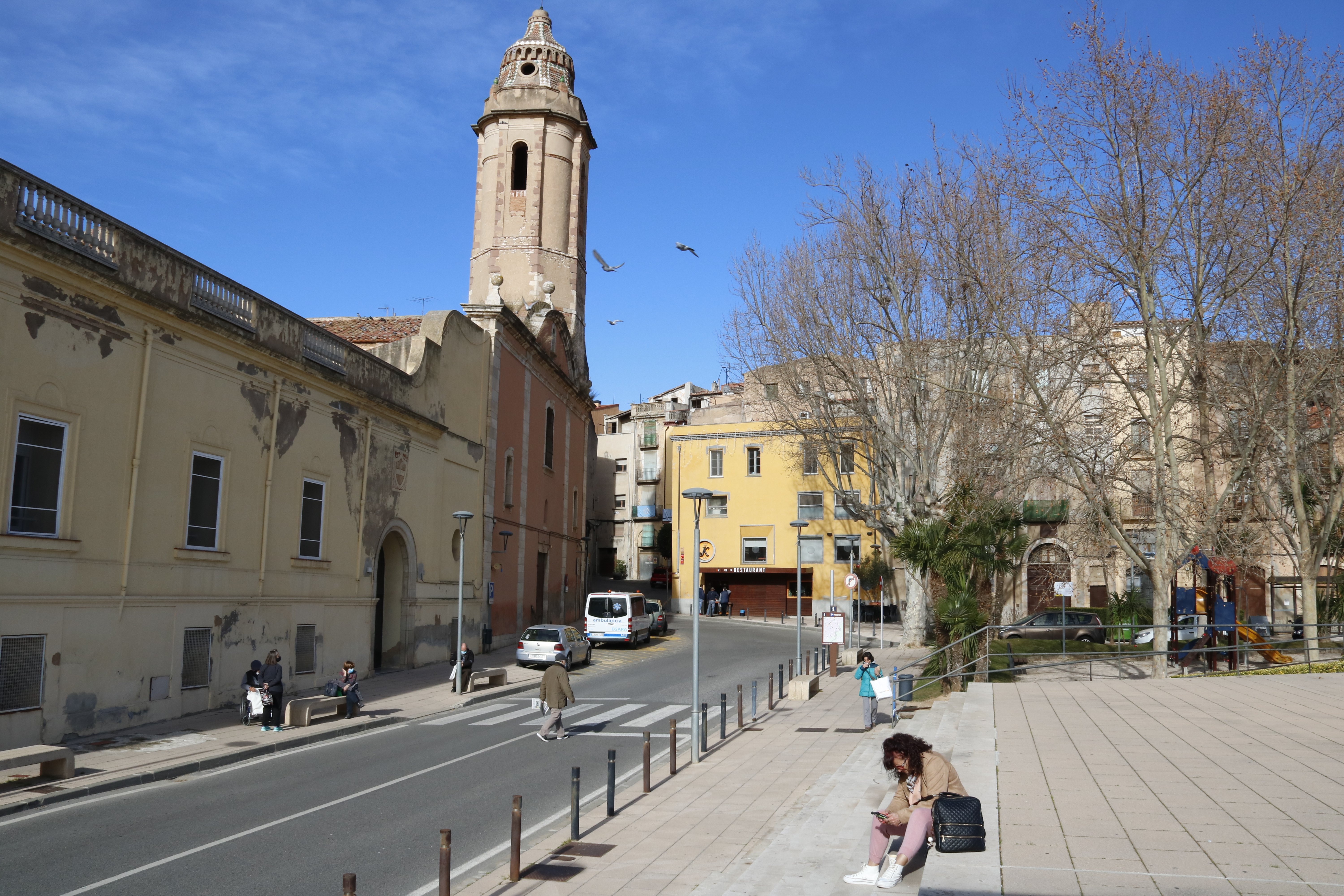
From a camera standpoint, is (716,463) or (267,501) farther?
(716,463)

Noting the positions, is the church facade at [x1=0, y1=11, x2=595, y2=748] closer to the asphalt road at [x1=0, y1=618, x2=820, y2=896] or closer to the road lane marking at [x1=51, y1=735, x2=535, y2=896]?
the asphalt road at [x1=0, y1=618, x2=820, y2=896]

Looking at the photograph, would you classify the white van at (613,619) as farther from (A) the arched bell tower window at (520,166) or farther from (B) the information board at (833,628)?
(A) the arched bell tower window at (520,166)

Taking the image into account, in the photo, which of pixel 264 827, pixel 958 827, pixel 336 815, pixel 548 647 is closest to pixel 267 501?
pixel 548 647

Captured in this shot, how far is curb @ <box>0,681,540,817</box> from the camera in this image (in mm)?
11383

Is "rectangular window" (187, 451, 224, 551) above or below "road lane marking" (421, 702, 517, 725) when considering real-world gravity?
above

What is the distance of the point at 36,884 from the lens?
27.1ft

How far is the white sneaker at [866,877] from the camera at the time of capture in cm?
779

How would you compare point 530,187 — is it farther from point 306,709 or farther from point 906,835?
point 906,835

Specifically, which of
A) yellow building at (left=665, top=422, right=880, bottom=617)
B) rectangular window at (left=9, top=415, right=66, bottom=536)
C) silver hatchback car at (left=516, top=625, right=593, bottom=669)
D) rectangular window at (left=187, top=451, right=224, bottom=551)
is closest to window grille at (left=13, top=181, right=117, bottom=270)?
rectangular window at (left=9, top=415, right=66, bottom=536)

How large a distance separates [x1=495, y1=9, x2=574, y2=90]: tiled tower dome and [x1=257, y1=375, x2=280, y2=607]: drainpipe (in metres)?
29.8

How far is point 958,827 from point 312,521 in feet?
60.0

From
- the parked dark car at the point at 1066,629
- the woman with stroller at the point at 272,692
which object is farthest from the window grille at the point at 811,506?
the woman with stroller at the point at 272,692

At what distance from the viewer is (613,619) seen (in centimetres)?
3472

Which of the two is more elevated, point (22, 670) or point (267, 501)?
point (267, 501)
